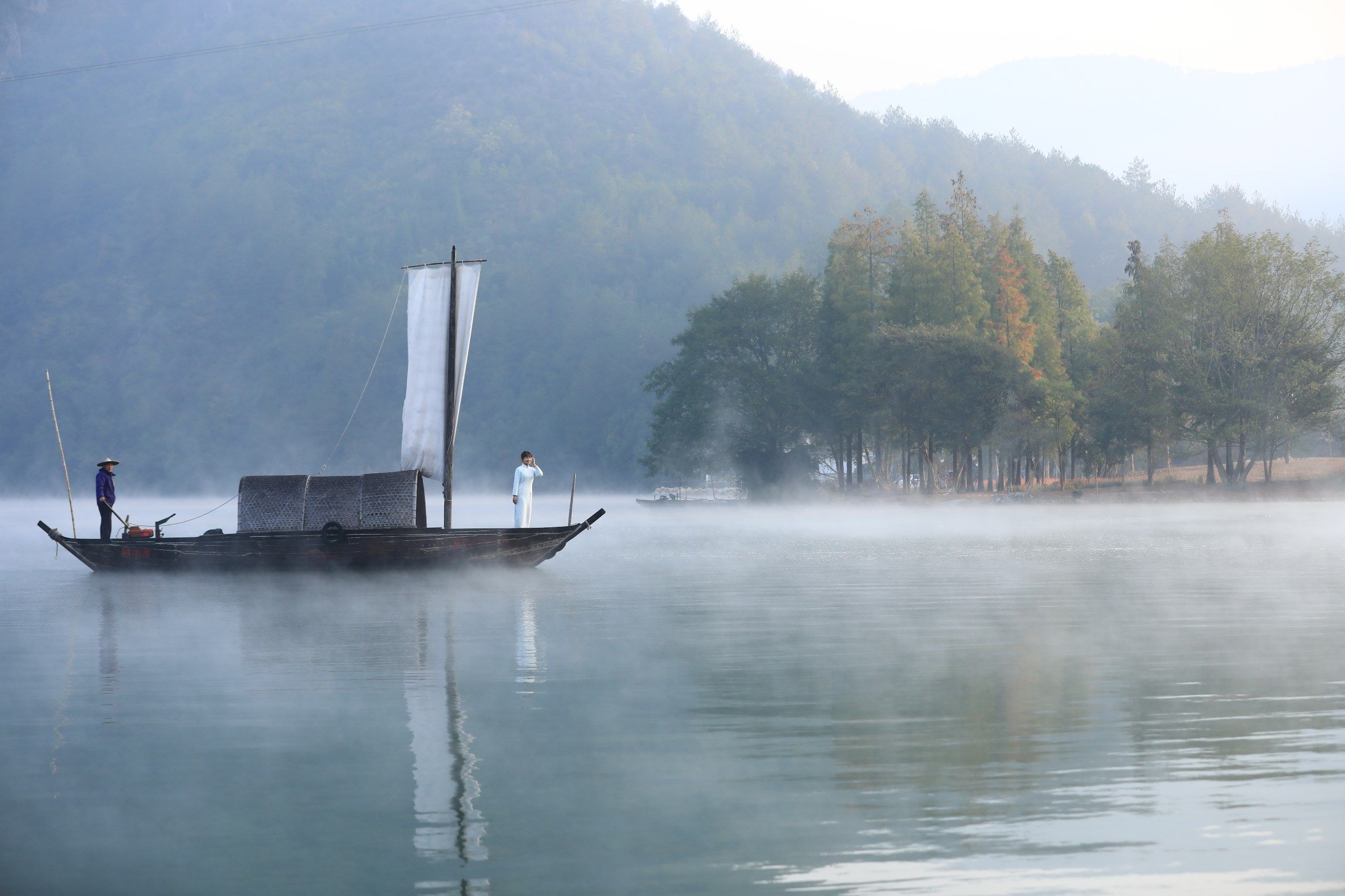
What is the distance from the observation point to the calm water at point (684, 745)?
22.5 ft

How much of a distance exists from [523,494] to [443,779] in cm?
2006

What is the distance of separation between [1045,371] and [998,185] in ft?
383

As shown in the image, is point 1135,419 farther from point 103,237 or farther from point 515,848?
point 103,237

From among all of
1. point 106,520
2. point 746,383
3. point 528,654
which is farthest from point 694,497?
point 528,654

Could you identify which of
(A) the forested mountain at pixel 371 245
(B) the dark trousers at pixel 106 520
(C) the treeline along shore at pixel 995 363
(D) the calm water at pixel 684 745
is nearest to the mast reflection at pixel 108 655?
(D) the calm water at pixel 684 745

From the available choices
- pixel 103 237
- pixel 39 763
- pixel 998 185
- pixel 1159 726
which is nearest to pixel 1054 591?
pixel 1159 726

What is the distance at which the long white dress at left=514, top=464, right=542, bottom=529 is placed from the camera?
28.0 metres

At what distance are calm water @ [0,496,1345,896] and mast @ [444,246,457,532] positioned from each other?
8.02 meters

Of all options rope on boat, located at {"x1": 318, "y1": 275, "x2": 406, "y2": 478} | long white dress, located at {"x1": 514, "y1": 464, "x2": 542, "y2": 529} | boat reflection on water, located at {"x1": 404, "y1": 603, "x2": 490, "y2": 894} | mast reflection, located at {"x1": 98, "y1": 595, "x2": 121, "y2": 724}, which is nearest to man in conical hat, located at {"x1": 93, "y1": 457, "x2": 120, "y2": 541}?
rope on boat, located at {"x1": 318, "y1": 275, "x2": 406, "y2": 478}

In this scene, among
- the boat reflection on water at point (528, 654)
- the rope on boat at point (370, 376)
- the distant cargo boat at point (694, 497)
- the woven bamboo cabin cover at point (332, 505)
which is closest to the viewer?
the boat reflection on water at point (528, 654)

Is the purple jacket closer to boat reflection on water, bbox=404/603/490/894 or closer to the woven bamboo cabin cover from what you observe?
the woven bamboo cabin cover

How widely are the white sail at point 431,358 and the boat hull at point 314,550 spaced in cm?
269

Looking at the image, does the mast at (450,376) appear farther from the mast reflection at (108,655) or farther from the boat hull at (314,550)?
the mast reflection at (108,655)

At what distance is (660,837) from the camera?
24.0ft
